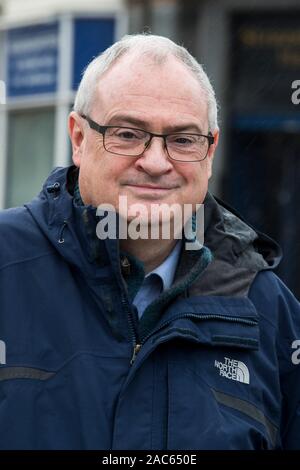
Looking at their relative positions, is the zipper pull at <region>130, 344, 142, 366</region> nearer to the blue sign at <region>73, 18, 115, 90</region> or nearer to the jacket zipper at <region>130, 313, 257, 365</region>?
the jacket zipper at <region>130, 313, 257, 365</region>

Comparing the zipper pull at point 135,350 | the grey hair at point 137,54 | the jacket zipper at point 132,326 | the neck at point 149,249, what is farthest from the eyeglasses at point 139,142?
the zipper pull at point 135,350

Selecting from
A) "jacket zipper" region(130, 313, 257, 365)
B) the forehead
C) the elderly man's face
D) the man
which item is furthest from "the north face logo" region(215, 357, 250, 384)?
the forehead

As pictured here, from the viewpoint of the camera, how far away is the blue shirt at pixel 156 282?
2.61 meters

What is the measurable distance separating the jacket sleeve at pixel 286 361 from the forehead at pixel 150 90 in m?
A: 0.54

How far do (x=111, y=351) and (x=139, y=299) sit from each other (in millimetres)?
222

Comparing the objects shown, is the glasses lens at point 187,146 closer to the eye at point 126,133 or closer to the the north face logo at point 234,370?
the eye at point 126,133

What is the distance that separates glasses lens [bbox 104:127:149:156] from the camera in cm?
254

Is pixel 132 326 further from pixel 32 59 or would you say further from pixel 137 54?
pixel 32 59

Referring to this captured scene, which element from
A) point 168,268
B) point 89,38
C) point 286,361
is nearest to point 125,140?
point 168,268

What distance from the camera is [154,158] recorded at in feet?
8.32

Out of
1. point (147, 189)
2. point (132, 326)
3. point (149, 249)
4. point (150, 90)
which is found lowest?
point (132, 326)

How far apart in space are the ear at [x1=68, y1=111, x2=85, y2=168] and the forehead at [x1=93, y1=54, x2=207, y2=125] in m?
0.12

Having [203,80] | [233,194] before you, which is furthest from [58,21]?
[203,80]

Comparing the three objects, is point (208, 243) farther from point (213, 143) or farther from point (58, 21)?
point (58, 21)
